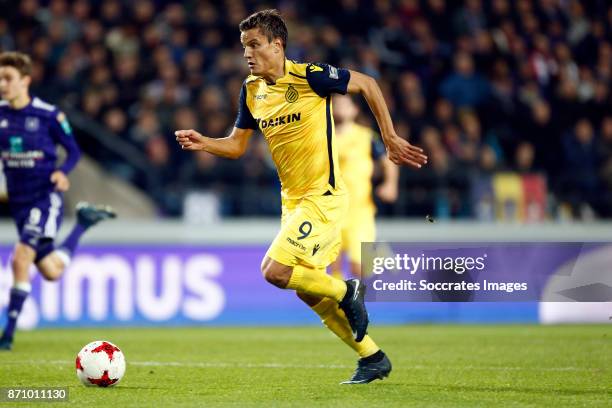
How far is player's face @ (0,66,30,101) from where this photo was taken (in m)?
10.1

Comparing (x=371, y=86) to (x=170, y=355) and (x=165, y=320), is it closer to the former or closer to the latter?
(x=170, y=355)

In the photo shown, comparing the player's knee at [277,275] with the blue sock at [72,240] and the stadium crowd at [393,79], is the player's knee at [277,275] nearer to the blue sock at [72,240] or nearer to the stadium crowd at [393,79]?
the blue sock at [72,240]

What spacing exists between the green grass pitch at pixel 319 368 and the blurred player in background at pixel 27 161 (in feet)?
2.70

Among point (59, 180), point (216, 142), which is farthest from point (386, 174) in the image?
point (216, 142)

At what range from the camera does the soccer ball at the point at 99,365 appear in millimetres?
7008

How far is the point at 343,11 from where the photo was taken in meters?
17.4

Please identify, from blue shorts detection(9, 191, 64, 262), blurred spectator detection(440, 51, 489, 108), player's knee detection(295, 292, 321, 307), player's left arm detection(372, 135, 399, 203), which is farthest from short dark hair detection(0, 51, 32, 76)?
blurred spectator detection(440, 51, 489, 108)

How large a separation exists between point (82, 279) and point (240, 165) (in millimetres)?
2539

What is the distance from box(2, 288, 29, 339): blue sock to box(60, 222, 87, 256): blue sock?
796 millimetres

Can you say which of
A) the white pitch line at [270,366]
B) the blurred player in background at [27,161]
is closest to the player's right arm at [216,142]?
the white pitch line at [270,366]

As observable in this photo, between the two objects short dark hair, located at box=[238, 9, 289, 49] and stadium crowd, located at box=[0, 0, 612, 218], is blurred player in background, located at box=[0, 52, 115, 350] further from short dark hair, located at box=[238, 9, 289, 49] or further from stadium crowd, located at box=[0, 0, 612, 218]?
stadium crowd, located at box=[0, 0, 612, 218]

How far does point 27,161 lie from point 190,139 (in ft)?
11.2

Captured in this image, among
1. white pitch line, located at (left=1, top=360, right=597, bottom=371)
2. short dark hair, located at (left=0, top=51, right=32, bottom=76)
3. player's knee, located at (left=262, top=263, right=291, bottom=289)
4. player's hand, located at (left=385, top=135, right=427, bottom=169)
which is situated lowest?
white pitch line, located at (left=1, top=360, right=597, bottom=371)

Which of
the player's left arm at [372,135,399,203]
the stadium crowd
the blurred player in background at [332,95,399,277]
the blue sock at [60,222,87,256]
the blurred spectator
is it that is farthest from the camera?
the blurred spectator
